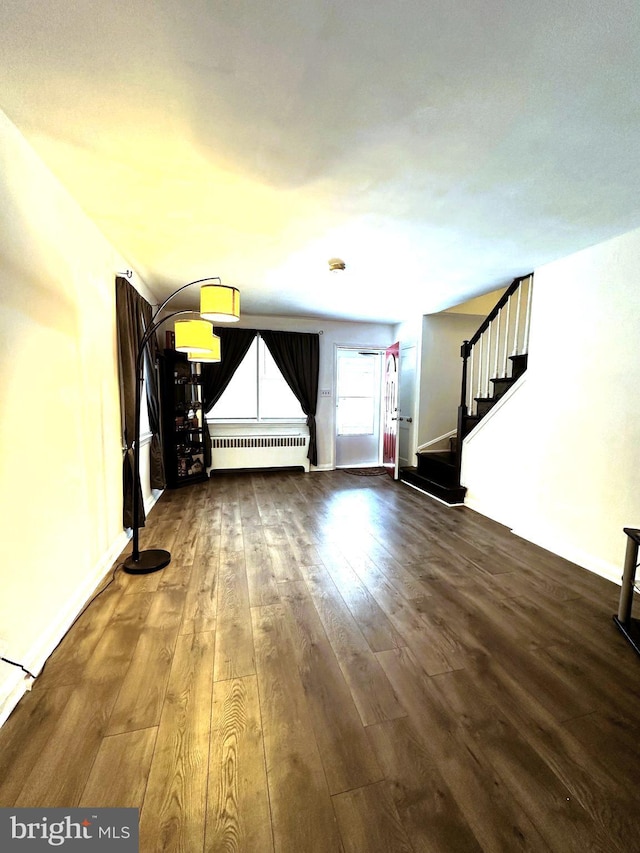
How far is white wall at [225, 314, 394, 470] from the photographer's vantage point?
5910mm

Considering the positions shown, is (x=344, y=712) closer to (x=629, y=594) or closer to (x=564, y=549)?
(x=629, y=594)

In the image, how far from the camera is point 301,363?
587 centimetres

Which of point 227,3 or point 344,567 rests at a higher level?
point 227,3

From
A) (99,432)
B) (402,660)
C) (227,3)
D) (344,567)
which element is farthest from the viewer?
(344,567)

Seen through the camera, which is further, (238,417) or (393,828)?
(238,417)

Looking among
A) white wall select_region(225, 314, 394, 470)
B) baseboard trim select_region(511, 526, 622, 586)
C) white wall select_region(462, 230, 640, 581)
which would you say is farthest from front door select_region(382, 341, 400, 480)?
baseboard trim select_region(511, 526, 622, 586)

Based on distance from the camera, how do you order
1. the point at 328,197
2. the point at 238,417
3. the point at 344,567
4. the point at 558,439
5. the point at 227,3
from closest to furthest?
the point at 227,3
the point at 328,197
the point at 344,567
the point at 558,439
the point at 238,417

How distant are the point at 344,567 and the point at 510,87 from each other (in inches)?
113

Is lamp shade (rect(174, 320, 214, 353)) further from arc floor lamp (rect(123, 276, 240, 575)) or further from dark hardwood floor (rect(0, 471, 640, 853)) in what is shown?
dark hardwood floor (rect(0, 471, 640, 853))

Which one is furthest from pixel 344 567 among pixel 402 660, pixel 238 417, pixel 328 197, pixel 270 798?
pixel 238 417

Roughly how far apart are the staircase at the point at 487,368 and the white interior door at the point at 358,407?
1403mm

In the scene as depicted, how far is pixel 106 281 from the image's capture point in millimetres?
2814

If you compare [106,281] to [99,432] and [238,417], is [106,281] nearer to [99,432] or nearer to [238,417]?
[99,432]

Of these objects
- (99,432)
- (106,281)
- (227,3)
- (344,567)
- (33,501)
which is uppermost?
(227,3)
